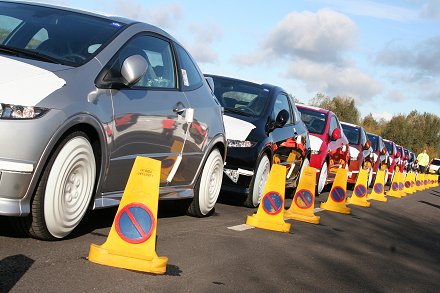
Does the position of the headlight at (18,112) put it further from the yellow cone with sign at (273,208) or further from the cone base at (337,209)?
the cone base at (337,209)

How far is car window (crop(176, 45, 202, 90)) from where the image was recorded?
23.5ft

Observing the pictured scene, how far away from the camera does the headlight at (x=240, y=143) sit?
9.55 meters

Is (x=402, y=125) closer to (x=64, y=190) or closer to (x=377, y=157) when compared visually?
(x=377, y=157)

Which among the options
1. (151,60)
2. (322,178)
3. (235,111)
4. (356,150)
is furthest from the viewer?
(356,150)

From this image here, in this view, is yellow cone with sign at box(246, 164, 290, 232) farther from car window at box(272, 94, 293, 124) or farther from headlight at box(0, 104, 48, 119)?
headlight at box(0, 104, 48, 119)

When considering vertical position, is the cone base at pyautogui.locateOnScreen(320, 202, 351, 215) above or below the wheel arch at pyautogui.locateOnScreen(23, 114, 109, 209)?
below

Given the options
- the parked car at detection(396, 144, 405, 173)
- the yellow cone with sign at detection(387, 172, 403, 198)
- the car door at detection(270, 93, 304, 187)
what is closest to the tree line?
the parked car at detection(396, 144, 405, 173)

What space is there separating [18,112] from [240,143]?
17.2ft

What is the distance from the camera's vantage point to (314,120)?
617 inches

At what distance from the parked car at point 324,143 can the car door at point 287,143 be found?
2.52 metres

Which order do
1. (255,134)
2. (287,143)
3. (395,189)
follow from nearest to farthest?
1. (255,134)
2. (287,143)
3. (395,189)

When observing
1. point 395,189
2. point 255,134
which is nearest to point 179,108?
point 255,134

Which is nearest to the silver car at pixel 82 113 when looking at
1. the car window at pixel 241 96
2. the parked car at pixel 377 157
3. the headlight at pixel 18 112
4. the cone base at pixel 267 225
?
the headlight at pixel 18 112

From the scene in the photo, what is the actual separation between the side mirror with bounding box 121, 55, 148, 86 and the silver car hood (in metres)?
0.63
